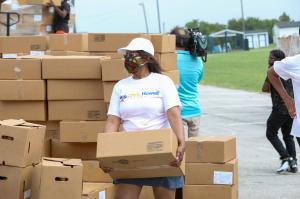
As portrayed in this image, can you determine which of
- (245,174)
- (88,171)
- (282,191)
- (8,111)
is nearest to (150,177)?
(88,171)

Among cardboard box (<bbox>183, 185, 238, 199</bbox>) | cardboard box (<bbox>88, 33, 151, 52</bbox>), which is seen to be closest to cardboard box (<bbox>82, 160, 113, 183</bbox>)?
cardboard box (<bbox>183, 185, 238, 199</bbox>)

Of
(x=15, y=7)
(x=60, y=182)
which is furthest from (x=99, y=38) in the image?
(x=15, y=7)

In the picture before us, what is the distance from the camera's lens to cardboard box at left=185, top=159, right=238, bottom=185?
7457mm

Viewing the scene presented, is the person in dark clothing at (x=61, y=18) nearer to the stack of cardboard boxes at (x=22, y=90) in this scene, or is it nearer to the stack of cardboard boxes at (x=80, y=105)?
the stack of cardboard boxes at (x=22, y=90)

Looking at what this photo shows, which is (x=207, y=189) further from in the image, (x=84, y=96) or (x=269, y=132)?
(x=269, y=132)

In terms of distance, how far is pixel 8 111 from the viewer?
767 cm

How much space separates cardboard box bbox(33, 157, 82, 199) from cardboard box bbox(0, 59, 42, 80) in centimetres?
155

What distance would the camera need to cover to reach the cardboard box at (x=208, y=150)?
746cm

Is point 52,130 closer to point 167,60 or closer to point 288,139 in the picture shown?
point 167,60

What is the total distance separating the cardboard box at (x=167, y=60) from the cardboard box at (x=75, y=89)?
0.72m

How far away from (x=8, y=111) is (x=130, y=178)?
2.42 m

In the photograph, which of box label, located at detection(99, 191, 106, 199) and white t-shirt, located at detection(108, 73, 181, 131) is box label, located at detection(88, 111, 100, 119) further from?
white t-shirt, located at detection(108, 73, 181, 131)

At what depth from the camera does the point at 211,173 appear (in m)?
7.52

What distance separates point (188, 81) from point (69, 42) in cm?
180
